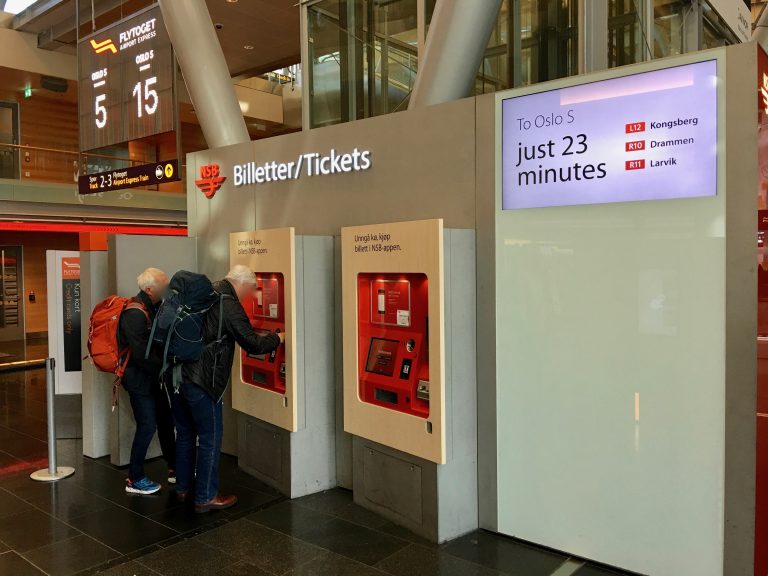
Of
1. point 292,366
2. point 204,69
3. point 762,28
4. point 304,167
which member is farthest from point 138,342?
point 762,28

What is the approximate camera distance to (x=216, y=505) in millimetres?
4223

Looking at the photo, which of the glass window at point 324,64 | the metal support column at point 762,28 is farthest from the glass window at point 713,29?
the glass window at point 324,64

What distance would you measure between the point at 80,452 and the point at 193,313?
2550 millimetres

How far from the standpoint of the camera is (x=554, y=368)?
354cm

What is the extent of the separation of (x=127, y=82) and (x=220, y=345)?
3309 millimetres

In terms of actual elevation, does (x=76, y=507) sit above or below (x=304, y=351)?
below

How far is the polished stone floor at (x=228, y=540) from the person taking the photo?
3.43 m

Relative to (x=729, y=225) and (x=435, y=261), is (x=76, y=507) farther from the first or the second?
(x=729, y=225)

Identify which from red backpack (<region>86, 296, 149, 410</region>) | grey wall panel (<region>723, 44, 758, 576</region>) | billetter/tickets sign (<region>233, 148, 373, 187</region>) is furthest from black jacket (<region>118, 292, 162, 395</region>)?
grey wall panel (<region>723, 44, 758, 576</region>)

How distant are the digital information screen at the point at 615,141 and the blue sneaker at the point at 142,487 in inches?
121

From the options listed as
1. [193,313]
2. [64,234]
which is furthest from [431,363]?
[64,234]

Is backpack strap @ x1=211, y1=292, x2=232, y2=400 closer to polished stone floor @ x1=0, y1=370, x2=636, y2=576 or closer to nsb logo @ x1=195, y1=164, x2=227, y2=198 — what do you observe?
polished stone floor @ x1=0, y1=370, x2=636, y2=576

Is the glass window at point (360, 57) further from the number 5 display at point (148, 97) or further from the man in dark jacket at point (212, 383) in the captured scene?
the man in dark jacket at point (212, 383)

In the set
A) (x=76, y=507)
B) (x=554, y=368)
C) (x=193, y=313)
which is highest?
(x=193, y=313)
